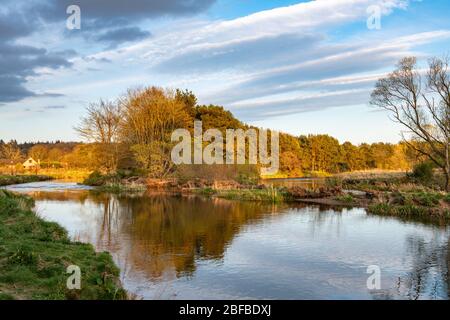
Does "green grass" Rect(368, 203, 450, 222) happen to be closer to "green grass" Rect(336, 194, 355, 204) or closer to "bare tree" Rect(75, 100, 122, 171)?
"green grass" Rect(336, 194, 355, 204)

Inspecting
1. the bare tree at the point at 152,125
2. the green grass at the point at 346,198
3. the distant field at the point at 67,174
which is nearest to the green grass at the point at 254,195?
the green grass at the point at 346,198

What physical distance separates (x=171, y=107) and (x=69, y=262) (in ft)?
105

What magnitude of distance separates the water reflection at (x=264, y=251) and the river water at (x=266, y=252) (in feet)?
0.08

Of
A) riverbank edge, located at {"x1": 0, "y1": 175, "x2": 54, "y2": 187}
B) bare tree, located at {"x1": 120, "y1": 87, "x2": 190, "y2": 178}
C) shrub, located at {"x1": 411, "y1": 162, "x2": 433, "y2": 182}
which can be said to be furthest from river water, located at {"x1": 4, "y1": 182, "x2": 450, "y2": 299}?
riverbank edge, located at {"x1": 0, "y1": 175, "x2": 54, "y2": 187}

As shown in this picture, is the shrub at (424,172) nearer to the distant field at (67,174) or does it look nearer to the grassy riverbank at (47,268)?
the grassy riverbank at (47,268)

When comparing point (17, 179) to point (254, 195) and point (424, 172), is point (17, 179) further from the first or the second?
point (424, 172)

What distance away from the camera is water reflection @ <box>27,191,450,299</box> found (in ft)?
29.1

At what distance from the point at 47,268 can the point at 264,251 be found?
6501 mm

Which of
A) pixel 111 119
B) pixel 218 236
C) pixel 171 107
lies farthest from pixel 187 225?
pixel 111 119

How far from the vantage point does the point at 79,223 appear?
56.5 feet

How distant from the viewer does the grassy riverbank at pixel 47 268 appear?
268 inches

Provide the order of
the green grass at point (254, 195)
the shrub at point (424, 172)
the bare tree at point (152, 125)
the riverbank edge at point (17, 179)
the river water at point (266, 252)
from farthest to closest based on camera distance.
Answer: the riverbank edge at point (17, 179) → the bare tree at point (152, 125) → the shrub at point (424, 172) → the green grass at point (254, 195) → the river water at point (266, 252)

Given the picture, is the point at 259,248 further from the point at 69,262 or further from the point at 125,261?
the point at 69,262

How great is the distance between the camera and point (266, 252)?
12398mm
